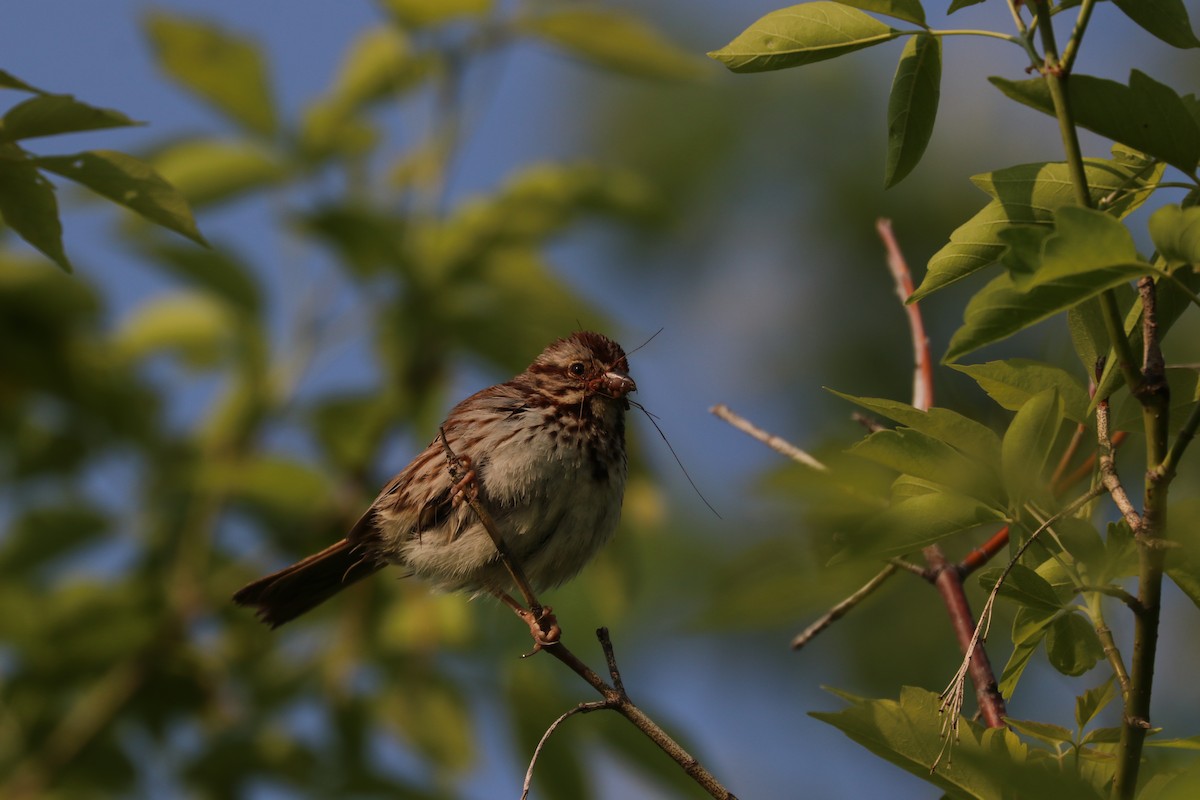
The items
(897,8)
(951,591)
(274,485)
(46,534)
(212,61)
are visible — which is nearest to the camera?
(897,8)

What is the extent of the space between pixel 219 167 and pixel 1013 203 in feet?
10.7

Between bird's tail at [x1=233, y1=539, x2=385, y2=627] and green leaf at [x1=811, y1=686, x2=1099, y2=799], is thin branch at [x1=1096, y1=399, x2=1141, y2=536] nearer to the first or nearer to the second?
green leaf at [x1=811, y1=686, x2=1099, y2=799]

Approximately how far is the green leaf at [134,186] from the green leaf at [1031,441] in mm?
1516

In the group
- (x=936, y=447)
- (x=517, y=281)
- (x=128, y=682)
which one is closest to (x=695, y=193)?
(x=517, y=281)

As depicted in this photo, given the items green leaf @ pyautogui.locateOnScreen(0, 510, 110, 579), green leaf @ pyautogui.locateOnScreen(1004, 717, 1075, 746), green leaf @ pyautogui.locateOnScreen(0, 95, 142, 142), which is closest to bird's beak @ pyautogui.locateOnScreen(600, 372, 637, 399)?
green leaf @ pyautogui.locateOnScreen(0, 510, 110, 579)

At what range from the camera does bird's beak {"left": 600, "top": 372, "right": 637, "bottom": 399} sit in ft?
15.7

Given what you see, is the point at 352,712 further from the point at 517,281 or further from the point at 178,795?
the point at 517,281

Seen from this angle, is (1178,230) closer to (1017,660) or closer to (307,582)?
(1017,660)

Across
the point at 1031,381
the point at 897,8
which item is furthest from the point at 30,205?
the point at 1031,381

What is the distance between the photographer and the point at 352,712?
4.43 meters

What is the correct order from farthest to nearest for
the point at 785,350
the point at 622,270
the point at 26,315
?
the point at 622,270, the point at 785,350, the point at 26,315

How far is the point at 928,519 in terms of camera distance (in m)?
1.96

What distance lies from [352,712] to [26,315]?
1939mm

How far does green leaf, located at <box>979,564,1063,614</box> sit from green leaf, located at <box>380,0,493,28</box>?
10.1 feet
